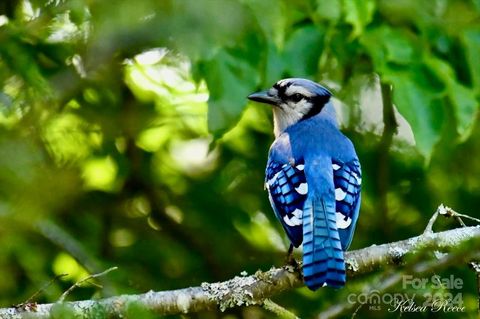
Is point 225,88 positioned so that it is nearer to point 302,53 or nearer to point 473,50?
point 302,53

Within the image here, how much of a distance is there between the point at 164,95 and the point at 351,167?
143 cm

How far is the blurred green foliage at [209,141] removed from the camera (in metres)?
3.66

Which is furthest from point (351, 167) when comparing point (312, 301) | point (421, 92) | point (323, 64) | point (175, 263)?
point (175, 263)

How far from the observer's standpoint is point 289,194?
141 inches

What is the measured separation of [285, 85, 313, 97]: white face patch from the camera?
4.34 metres

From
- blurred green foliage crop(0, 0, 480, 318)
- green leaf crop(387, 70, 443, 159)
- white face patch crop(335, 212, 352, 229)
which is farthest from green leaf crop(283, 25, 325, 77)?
white face patch crop(335, 212, 352, 229)

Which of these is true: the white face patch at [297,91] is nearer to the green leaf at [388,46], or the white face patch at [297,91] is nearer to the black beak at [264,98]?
the black beak at [264,98]

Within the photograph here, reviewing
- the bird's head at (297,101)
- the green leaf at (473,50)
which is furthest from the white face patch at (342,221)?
the bird's head at (297,101)

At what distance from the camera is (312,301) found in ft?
15.6

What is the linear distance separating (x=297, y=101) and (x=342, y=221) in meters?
1.06

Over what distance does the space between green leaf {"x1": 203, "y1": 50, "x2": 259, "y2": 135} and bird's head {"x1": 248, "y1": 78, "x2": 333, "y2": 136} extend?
62 cm

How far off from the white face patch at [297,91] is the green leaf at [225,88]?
0.64m

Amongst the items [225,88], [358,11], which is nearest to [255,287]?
[225,88]

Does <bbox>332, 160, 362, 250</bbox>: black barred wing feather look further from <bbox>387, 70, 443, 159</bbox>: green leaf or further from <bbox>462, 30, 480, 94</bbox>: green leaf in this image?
<bbox>462, 30, 480, 94</bbox>: green leaf
